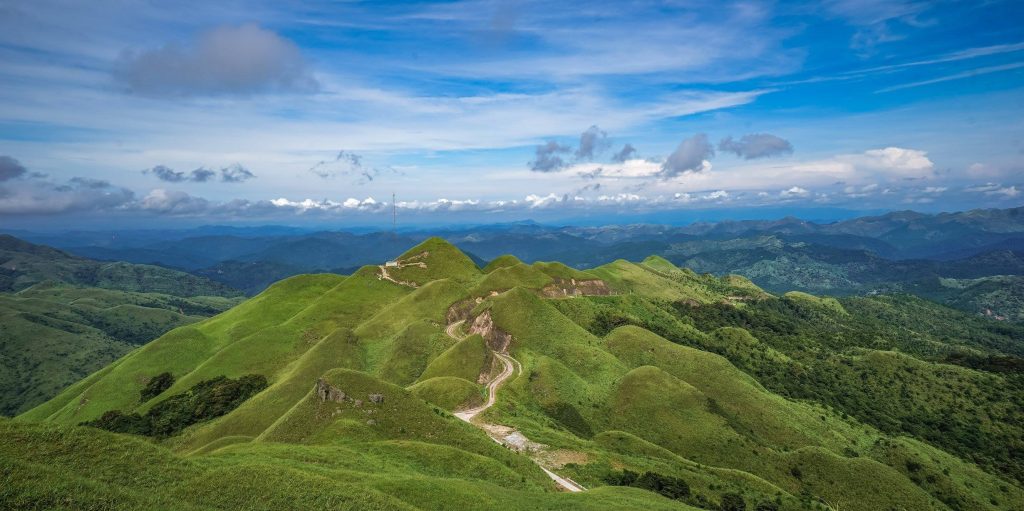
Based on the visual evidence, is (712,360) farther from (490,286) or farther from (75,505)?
(75,505)

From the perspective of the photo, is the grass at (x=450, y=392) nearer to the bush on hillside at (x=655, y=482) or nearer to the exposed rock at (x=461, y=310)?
the bush on hillside at (x=655, y=482)

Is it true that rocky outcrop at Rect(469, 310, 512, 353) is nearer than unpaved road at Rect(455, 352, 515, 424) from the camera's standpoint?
No

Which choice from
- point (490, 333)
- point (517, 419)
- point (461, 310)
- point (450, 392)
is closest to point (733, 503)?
point (517, 419)

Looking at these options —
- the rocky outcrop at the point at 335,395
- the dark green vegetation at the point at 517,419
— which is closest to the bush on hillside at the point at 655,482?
the dark green vegetation at the point at 517,419

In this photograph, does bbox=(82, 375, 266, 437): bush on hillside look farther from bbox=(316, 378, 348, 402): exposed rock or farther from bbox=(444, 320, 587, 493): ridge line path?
bbox=(444, 320, 587, 493): ridge line path

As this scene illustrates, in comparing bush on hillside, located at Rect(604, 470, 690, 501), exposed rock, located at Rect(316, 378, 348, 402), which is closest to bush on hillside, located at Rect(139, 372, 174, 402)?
exposed rock, located at Rect(316, 378, 348, 402)
